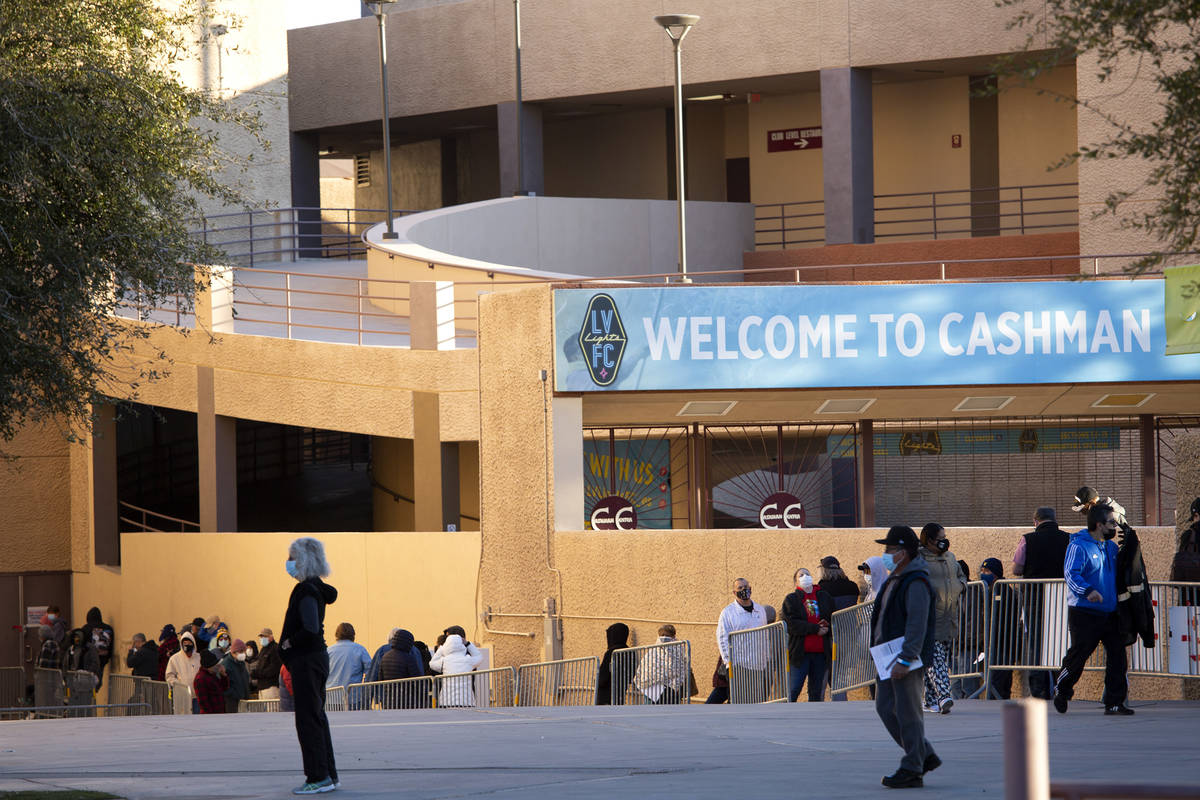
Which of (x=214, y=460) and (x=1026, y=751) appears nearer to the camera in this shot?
(x=1026, y=751)

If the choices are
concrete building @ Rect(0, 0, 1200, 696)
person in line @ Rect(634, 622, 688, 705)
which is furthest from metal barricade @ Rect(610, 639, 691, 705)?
concrete building @ Rect(0, 0, 1200, 696)

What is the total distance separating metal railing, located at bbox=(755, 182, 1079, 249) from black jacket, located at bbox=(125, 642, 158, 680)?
1820 centimetres

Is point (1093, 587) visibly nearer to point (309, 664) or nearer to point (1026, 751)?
point (309, 664)

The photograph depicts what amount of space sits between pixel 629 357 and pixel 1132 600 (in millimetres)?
8641

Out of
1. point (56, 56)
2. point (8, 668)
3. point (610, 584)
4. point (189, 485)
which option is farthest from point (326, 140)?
point (56, 56)

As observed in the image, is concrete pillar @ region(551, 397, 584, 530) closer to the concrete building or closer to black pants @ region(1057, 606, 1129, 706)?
the concrete building

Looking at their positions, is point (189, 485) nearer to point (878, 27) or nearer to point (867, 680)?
point (878, 27)

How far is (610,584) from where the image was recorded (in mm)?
19328

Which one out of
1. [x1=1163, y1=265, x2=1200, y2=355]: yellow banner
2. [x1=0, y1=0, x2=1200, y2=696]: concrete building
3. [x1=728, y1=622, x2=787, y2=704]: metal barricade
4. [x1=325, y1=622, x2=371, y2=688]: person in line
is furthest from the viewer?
[x1=0, y1=0, x2=1200, y2=696]: concrete building

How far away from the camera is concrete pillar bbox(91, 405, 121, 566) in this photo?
28.3 metres

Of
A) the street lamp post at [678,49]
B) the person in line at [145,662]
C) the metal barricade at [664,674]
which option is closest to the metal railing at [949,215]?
the street lamp post at [678,49]

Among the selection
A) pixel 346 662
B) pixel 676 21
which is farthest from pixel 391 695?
pixel 676 21

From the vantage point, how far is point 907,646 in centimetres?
879

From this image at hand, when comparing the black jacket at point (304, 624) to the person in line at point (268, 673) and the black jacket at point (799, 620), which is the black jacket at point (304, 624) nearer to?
the black jacket at point (799, 620)
